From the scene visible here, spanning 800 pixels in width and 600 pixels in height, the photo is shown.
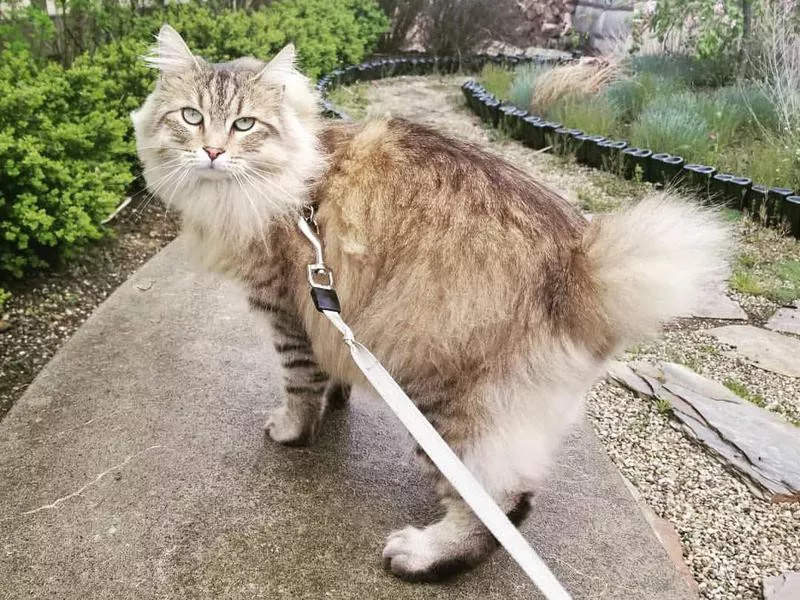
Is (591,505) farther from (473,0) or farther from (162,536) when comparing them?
(473,0)

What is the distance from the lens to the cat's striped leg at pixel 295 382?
2225 millimetres

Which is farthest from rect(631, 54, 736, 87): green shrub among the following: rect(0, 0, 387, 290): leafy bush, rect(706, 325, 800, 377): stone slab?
rect(0, 0, 387, 290): leafy bush

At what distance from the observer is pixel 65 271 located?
3.52 metres

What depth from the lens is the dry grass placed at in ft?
22.4

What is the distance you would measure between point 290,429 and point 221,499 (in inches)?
13.8

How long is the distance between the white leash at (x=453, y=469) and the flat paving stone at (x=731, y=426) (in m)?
1.34

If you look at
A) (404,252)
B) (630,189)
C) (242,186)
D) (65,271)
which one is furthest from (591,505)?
(630,189)

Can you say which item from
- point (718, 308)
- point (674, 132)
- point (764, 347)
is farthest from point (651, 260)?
point (674, 132)

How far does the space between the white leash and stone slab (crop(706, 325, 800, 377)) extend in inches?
86.2

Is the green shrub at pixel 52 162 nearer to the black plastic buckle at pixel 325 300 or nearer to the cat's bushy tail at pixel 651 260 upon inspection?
the black plastic buckle at pixel 325 300

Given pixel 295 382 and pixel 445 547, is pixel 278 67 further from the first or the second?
pixel 445 547

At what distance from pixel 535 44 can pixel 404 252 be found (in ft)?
36.5

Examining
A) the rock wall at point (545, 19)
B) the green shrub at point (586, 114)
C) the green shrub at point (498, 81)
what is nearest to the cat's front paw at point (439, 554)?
the green shrub at point (586, 114)

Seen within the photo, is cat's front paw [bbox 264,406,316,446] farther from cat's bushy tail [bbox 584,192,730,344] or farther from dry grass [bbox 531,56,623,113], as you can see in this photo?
dry grass [bbox 531,56,623,113]
